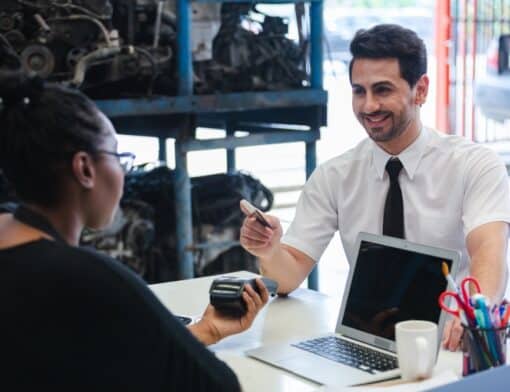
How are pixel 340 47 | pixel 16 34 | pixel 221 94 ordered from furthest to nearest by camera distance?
pixel 340 47 → pixel 221 94 → pixel 16 34

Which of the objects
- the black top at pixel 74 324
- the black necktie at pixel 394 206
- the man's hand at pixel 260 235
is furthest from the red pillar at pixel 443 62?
the black top at pixel 74 324

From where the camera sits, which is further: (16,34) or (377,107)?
(16,34)

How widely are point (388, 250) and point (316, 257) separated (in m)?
0.61

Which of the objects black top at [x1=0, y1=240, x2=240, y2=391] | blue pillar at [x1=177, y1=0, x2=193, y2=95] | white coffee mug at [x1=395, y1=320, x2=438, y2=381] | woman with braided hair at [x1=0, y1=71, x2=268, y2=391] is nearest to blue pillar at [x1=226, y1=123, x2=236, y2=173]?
blue pillar at [x1=177, y1=0, x2=193, y2=95]

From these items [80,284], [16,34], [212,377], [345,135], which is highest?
[16,34]

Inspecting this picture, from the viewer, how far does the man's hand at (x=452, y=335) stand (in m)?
1.91

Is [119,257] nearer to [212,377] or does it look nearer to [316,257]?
[316,257]

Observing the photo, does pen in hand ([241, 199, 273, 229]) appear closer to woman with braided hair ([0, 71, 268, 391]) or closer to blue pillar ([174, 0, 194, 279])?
woman with braided hair ([0, 71, 268, 391])

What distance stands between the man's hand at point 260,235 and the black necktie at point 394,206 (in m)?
0.30

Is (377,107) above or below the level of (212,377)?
above

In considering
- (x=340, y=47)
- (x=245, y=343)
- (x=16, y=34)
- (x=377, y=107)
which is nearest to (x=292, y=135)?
(x=16, y=34)

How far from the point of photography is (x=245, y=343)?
6.89ft

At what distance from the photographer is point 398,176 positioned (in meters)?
2.52

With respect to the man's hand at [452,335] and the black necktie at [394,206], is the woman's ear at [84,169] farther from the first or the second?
the black necktie at [394,206]
